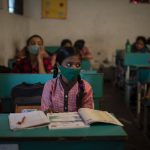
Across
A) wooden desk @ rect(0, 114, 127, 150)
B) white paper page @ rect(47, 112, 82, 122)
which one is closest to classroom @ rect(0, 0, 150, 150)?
wooden desk @ rect(0, 114, 127, 150)

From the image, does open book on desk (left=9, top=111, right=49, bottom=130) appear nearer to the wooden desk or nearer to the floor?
the wooden desk

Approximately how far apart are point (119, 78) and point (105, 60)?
109 centimetres

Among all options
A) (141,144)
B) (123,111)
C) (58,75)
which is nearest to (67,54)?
(58,75)

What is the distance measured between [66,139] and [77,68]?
0.81 m

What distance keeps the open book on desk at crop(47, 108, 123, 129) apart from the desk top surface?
0.04m

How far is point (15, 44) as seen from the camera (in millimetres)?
5902

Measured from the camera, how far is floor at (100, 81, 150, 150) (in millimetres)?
3635

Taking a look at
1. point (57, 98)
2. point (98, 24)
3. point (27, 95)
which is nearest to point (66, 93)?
point (57, 98)

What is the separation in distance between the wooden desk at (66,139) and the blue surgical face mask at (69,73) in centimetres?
Answer: 71

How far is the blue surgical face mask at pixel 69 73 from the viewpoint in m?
2.19

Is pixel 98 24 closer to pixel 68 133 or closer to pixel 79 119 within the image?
pixel 79 119

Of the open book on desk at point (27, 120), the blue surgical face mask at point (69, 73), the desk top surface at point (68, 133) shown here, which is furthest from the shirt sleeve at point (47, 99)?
the desk top surface at point (68, 133)

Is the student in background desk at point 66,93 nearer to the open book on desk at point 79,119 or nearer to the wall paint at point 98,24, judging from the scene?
the open book on desk at point 79,119

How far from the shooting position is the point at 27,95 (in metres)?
3.06
